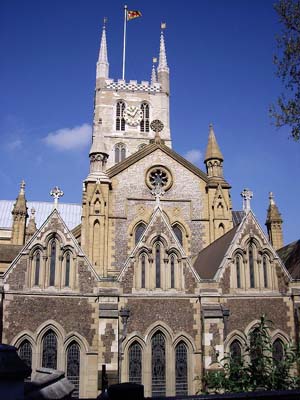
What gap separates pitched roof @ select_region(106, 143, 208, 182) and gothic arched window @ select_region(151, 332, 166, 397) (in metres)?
10.7

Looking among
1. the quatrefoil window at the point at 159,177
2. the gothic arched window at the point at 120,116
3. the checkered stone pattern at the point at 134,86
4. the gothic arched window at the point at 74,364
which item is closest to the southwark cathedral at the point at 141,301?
the gothic arched window at the point at 74,364

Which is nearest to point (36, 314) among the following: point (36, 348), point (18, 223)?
point (36, 348)

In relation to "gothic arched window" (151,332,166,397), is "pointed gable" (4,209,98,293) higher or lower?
higher

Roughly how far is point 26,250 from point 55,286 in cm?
206

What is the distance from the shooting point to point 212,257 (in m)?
21.7

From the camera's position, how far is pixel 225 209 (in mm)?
25734

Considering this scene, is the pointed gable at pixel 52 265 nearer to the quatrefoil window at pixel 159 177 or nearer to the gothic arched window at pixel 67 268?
the gothic arched window at pixel 67 268

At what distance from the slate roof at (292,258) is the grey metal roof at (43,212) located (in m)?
27.8

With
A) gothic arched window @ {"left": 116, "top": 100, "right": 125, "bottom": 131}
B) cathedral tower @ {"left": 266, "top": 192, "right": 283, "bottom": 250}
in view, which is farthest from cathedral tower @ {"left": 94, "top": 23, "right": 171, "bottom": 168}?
cathedral tower @ {"left": 266, "top": 192, "right": 283, "bottom": 250}

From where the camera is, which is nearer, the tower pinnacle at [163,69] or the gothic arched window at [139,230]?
the gothic arched window at [139,230]

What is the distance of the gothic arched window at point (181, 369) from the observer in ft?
61.3

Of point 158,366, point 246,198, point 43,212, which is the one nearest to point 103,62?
point 43,212

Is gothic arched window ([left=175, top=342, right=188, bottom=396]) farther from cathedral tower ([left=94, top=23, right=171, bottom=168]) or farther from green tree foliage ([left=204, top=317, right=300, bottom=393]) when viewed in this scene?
cathedral tower ([left=94, top=23, right=171, bottom=168])

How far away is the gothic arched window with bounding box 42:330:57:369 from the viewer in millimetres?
18000
